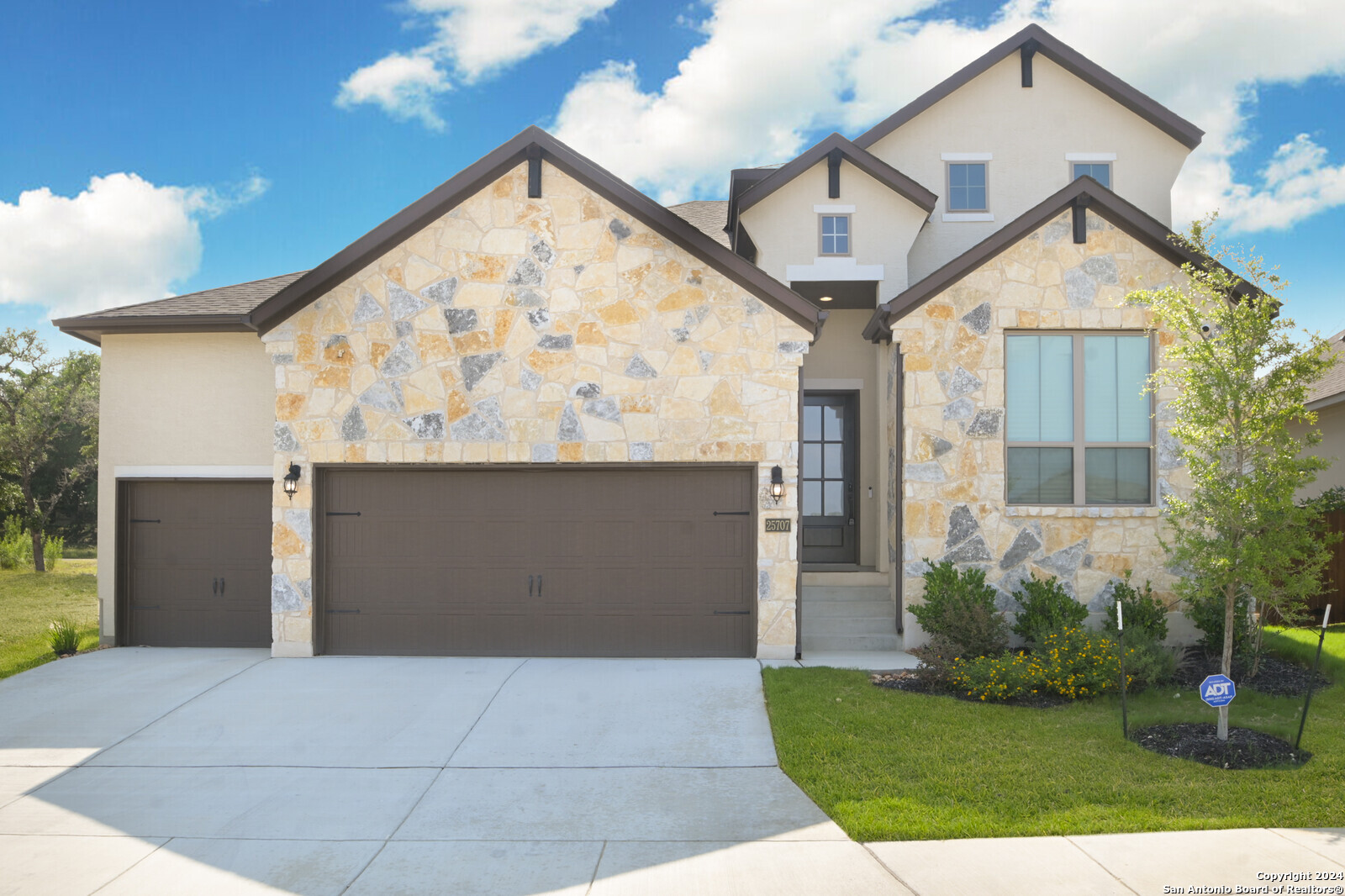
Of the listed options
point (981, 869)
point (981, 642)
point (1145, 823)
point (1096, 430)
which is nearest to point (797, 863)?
point (981, 869)

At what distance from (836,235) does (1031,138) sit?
12.2 feet

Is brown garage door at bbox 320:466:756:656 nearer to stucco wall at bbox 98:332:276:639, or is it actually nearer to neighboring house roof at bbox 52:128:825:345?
stucco wall at bbox 98:332:276:639

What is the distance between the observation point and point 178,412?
11.3 meters

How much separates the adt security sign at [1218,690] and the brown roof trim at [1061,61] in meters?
9.18

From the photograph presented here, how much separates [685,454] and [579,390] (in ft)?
4.77

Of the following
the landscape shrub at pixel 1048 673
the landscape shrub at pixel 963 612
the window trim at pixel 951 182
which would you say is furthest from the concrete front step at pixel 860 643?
the window trim at pixel 951 182

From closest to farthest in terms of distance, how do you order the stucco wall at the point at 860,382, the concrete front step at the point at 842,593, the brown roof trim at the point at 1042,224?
1. the brown roof trim at the point at 1042,224
2. the concrete front step at the point at 842,593
3. the stucco wall at the point at 860,382

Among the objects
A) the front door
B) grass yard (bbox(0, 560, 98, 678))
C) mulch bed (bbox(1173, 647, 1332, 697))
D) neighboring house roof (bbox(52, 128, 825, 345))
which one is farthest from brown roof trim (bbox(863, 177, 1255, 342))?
grass yard (bbox(0, 560, 98, 678))

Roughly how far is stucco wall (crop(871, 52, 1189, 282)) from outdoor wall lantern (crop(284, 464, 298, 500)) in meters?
9.39

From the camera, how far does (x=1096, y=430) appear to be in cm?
1049

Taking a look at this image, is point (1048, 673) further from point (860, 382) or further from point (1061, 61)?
point (1061, 61)

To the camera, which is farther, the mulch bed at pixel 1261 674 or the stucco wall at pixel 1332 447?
the stucco wall at pixel 1332 447

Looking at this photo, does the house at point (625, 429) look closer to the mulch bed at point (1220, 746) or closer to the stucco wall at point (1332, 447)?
the mulch bed at point (1220, 746)

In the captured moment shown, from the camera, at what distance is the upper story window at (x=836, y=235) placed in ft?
40.3
